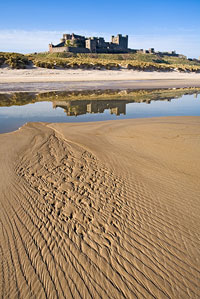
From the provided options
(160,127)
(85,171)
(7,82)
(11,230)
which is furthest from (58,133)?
(7,82)

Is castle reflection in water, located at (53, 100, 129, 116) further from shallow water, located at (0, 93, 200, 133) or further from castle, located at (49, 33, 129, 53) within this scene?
castle, located at (49, 33, 129, 53)

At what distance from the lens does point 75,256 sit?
2164 mm

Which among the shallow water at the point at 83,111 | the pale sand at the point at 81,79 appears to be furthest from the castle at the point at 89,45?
the shallow water at the point at 83,111

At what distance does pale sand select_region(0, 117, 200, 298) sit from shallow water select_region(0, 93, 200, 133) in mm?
3067

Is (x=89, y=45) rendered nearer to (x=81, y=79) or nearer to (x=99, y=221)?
(x=81, y=79)

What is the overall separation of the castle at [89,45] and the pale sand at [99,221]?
187 feet

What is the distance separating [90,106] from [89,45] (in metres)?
56.4

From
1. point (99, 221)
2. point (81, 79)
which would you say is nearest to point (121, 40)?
point (81, 79)

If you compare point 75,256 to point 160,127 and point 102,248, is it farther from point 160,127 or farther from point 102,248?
point 160,127

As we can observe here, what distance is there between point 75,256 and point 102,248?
1.02 ft

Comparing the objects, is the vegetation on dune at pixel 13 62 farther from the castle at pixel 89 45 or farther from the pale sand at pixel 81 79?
the castle at pixel 89 45

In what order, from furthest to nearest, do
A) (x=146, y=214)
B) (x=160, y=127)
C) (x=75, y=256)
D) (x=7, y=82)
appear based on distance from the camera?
(x=7, y=82) < (x=160, y=127) < (x=146, y=214) < (x=75, y=256)

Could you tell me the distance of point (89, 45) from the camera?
58844mm

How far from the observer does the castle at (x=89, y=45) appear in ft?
185
